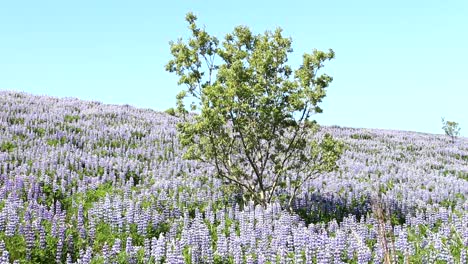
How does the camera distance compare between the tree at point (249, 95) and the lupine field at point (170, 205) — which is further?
the tree at point (249, 95)

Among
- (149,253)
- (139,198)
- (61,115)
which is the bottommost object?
(149,253)

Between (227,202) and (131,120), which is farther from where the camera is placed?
(131,120)

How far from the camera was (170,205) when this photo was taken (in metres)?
14.2

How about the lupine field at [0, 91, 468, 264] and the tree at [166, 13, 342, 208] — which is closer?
the lupine field at [0, 91, 468, 264]

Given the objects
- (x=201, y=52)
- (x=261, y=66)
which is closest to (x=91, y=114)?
(x=201, y=52)

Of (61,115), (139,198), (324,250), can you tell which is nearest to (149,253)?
(324,250)

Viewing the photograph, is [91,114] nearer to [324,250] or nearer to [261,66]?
[261,66]

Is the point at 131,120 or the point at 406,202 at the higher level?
the point at 131,120

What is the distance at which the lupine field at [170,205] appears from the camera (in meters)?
9.84

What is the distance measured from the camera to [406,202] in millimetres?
17297

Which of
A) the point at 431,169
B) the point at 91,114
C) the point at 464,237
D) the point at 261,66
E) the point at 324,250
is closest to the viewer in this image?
the point at 324,250

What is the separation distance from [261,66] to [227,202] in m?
4.02

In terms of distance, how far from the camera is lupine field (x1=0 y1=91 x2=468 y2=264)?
9836mm

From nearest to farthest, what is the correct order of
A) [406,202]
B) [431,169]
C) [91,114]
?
[406,202]
[431,169]
[91,114]
